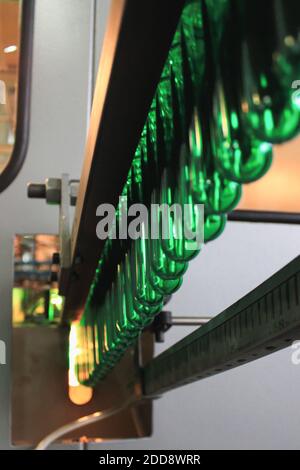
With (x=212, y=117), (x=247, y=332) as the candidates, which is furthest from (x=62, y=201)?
(x=212, y=117)

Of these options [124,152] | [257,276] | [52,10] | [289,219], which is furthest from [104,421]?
[124,152]

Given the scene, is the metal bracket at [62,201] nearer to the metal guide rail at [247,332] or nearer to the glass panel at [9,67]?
the metal guide rail at [247,332]

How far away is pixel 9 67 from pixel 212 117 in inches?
66.7

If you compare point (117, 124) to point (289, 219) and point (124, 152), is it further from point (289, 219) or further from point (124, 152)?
point (289, 219)

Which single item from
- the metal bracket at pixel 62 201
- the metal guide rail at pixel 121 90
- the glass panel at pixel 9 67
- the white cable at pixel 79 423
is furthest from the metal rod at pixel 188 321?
the metal guide rail at pixel 121 90

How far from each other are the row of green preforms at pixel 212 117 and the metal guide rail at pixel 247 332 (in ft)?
0.31

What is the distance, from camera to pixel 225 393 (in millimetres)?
2016

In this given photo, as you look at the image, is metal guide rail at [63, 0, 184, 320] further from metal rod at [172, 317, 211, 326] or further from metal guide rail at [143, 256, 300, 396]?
metal rod at [172, 317, 211, 326]

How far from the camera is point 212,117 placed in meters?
Answer: 0.57

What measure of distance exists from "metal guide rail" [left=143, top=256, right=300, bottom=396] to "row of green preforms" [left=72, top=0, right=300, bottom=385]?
0.09 metres

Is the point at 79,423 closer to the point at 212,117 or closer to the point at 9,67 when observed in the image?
the point at 9,67

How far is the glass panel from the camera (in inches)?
83.4

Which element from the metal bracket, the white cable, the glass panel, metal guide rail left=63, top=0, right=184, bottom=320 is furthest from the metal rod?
metal guide rail left=63, top=0, right=184, bottom=320

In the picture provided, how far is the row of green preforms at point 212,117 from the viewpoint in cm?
44
